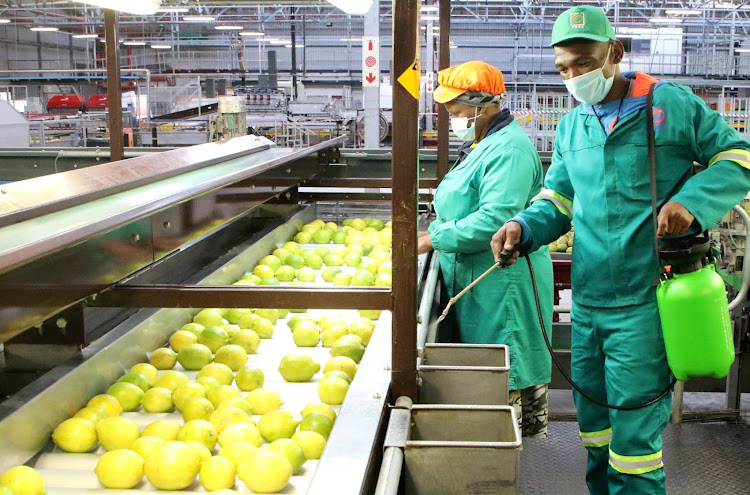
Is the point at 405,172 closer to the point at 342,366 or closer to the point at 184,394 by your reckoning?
the point at 342,366

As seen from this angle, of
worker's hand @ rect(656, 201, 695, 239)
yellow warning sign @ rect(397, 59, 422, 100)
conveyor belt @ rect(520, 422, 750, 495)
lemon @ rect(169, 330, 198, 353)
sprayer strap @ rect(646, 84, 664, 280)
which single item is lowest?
conveyor belt @ rect(520, 422, 750, 495)

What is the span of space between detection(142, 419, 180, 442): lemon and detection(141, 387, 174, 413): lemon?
16 centimetres

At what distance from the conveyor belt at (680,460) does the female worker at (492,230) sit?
764 mm

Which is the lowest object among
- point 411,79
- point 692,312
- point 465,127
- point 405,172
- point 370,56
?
point 692,312

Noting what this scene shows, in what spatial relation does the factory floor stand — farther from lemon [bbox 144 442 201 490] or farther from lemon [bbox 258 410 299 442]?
lemon [bbox 144 442 201 490]

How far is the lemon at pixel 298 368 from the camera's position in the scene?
2.30 m

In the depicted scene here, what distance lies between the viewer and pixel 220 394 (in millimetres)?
2072

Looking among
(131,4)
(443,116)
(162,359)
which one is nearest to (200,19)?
(443,116)

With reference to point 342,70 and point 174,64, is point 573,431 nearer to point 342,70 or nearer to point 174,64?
point 342,70

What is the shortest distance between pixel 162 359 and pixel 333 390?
63cm

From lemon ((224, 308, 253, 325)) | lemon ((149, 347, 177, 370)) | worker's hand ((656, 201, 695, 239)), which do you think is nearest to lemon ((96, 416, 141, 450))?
lemon ((149, 347, 177, 370))

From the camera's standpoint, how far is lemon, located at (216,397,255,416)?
1.98m

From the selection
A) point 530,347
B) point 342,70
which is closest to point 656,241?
point 530,347

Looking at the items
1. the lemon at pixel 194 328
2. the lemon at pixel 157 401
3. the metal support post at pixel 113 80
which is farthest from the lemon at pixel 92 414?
the metal support post at pixel 113 80
